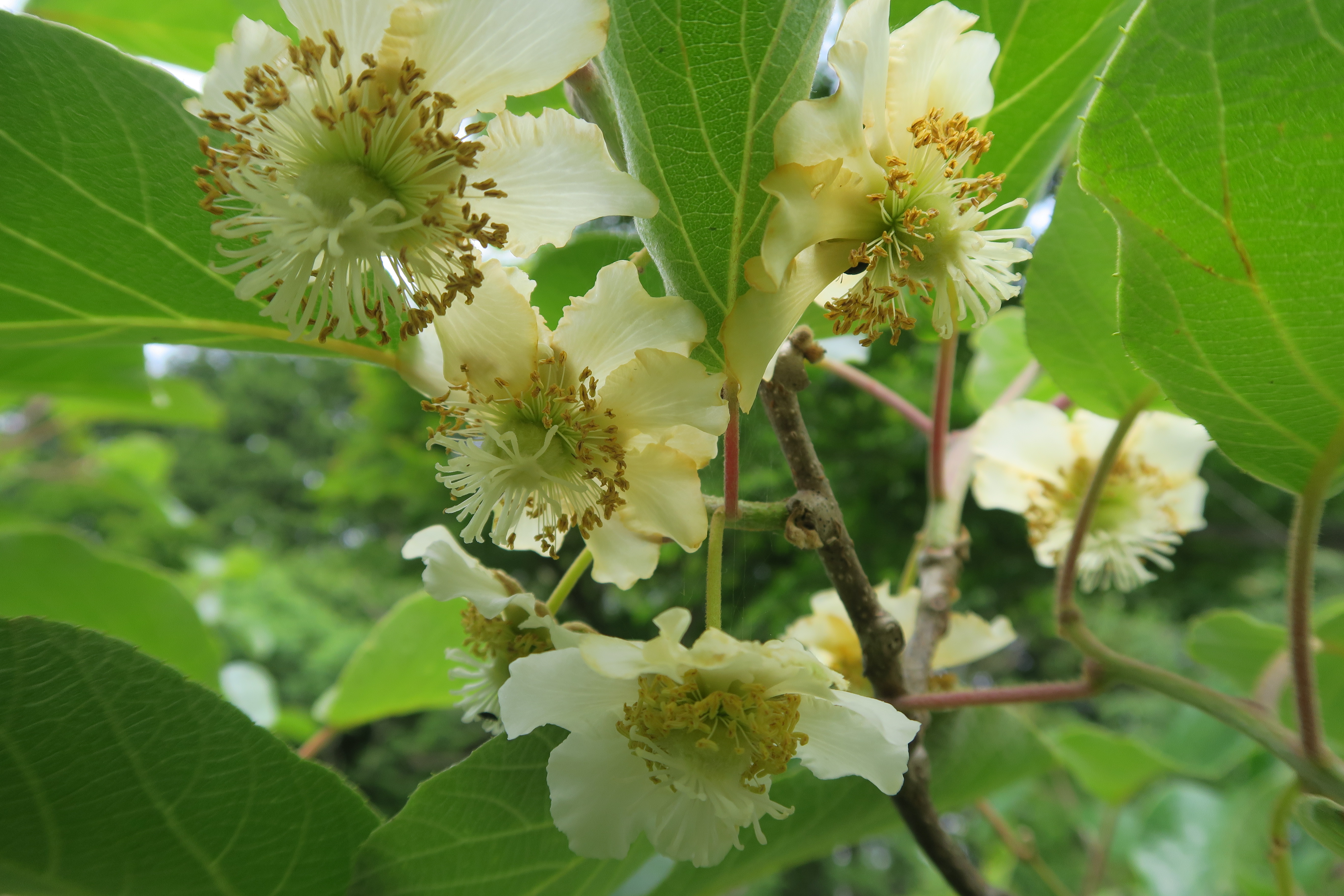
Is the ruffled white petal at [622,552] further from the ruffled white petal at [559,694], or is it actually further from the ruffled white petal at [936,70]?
the ruffled white petal at [936,70]

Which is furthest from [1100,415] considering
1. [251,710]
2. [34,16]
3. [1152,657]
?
[1152,657]

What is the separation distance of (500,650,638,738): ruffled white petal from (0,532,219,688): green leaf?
0.68 m

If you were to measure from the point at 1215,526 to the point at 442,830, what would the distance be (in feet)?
17.0

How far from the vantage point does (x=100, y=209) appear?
1.69 ft

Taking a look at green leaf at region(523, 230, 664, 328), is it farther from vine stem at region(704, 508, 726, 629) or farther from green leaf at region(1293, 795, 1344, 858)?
green leaf at region(1293, 795, 1344, 858)

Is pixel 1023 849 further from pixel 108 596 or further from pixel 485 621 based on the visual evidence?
pixel 108 596

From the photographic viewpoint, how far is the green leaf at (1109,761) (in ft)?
4.78

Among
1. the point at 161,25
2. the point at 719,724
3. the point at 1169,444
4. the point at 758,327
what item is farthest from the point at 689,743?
the point at 161,25

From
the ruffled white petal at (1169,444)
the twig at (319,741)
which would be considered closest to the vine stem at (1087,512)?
the ruffled white petal at (1169,444)

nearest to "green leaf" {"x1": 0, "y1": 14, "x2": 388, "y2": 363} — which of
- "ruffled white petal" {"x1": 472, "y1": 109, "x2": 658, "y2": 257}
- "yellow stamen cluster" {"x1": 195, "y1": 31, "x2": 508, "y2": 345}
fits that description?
"yellow stamen cluster" {"x1": 195, "y1": 31, "x2": 508, "y2": 345}

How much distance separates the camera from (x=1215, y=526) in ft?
15.5

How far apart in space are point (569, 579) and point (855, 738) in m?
0.19

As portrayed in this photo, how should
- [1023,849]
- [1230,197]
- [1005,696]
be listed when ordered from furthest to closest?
[1023,849], [1005,696], [1230,197]

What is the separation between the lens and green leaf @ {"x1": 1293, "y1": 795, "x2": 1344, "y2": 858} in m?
0.50
